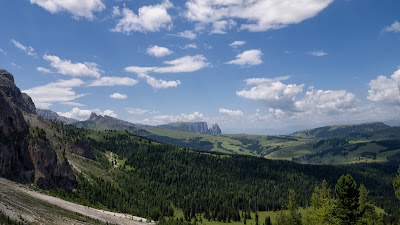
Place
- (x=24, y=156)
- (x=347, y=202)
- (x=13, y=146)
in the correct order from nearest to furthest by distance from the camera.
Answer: (x=347, y=202), (x=13, y=146), (x=24, y=156)

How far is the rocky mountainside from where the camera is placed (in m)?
146

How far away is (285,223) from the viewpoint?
107m

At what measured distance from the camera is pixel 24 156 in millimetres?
161375

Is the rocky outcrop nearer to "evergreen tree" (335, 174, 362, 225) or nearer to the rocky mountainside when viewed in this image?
the rocky mountainside

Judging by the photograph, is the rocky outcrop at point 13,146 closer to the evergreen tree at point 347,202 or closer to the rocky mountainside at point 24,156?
the rocky mountainside at point 24,156

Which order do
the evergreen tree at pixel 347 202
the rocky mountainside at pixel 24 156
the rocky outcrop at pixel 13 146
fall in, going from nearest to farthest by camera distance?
the evergreen tree at pixel 347 202, the rocky outcrop at pixel 13 146, the rocky mountainside at pixel 24 156

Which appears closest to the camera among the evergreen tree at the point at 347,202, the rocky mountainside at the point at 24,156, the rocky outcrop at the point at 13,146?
the evergreen tree at the point at 347,202

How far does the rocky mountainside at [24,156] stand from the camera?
146 m

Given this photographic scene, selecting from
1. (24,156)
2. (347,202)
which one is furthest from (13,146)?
(347,202)

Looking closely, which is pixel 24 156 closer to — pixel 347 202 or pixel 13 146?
pixel 13 146

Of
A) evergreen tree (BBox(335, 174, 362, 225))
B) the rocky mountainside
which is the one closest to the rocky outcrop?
the rocky mountainside

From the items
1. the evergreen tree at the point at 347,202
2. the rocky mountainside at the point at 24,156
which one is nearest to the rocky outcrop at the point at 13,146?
the rocky mountainside at the point at 24,156

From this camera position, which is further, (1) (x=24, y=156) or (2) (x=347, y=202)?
(1) (x=24, y=156)

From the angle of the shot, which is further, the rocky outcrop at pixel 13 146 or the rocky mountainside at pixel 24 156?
the rocky mountainside at pixel 24 156
